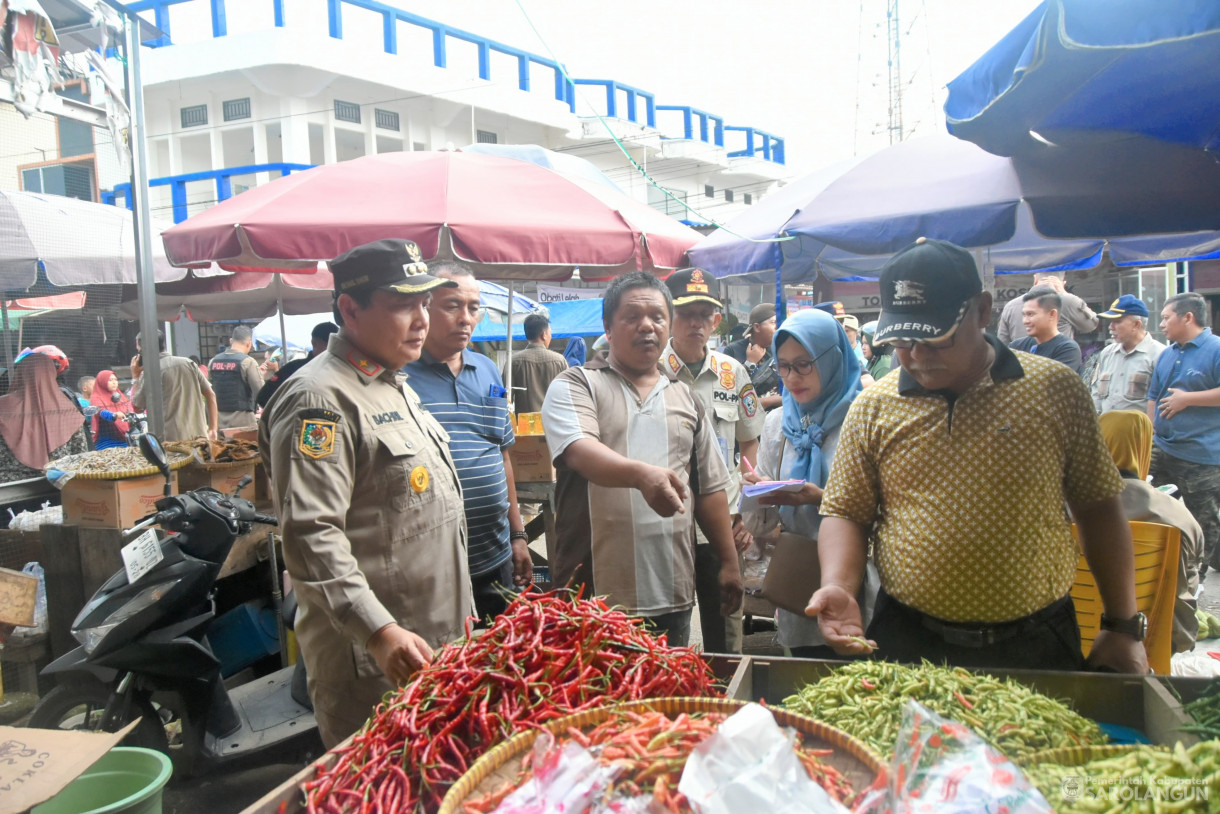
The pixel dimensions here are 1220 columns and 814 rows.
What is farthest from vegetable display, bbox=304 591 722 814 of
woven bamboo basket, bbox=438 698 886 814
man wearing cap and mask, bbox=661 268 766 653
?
man wearing cap and mask, bbox=661 268 766 653

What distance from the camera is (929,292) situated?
2139 mm

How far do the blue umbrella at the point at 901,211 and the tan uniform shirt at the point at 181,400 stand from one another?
5.46 m

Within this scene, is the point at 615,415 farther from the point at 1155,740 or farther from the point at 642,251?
the point at 642,251

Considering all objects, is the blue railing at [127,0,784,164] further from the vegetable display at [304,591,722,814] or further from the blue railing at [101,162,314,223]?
the vegetable display at [304,591,722,814]

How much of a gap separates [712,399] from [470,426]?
4.56 ft

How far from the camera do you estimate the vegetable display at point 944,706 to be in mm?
1653

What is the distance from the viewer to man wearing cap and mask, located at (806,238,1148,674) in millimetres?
2152

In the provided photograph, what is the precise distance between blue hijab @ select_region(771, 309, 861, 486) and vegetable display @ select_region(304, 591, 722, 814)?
1549 millimetres

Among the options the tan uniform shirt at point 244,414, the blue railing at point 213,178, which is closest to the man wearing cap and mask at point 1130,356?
the tan uniform shirt at point 244,414

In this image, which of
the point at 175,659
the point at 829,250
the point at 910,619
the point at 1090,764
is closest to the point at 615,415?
the point at 910,619

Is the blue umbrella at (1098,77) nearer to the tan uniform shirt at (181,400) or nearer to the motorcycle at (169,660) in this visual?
the motorcycle at (169,660)

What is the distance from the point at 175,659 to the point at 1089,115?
14.6 feet

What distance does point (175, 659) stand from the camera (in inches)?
138

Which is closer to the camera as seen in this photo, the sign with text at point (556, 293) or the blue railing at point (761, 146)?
the sign with text at point (556, 293)
